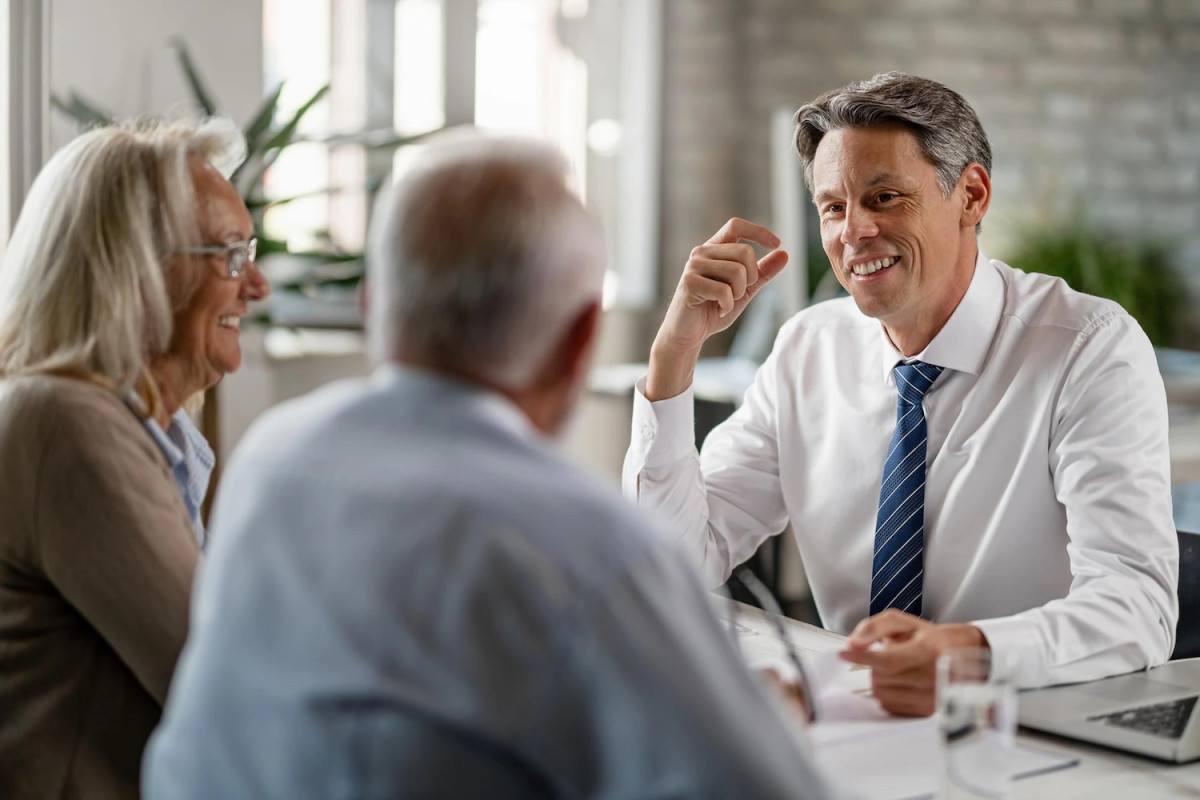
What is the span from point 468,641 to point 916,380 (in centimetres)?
128

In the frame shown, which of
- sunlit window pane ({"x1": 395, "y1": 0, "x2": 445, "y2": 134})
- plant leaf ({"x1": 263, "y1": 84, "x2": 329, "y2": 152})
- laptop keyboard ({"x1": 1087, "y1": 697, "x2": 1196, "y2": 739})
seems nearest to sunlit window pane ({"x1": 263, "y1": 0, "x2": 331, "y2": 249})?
sunlit window pane ({"x1": 395, "y1": 0, "x2": 445, "y2": 134})

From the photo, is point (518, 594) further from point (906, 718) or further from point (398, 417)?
point (906, 718)

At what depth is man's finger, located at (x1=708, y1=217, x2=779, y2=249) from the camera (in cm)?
182

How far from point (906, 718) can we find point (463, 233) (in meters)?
0.77

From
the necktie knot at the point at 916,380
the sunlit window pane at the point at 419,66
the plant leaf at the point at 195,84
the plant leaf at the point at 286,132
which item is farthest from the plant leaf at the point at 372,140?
the necktie knot at the point at 916,380

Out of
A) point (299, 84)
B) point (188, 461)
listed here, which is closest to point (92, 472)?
point (188, 461)

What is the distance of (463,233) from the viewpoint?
790 millimetres

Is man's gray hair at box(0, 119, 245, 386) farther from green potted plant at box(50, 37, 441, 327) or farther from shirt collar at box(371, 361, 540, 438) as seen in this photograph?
green potted plant at box(50, 37, 441, 327)

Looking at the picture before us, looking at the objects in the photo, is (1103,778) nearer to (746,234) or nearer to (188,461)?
(746,234)

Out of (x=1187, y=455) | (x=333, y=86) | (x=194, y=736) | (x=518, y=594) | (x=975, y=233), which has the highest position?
(x=333, y=86)

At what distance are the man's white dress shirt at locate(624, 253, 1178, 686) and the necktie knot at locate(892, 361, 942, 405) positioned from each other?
0.6 inches

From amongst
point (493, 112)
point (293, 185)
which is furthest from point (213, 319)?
point (493, 112)

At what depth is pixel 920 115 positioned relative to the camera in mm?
1796

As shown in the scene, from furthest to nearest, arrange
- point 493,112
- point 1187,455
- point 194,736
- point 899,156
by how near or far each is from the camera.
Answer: point 493,112 < point 1187,455 < point 899,156 < point 194,736
